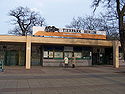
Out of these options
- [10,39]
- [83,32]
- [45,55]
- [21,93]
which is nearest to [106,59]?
[83,32]

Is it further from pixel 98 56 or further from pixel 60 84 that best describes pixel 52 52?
pixel 60 84

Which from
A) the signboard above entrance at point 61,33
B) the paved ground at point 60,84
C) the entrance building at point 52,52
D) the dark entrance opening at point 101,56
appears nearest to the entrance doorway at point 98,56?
the dark entrance opening at point 101,56

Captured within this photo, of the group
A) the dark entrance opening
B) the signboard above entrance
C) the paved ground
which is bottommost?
the paved ground

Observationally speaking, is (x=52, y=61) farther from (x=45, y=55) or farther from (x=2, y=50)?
(x=2, y=50)

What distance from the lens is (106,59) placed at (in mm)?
30219

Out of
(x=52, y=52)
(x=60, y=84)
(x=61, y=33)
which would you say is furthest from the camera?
(x=52, y=52)

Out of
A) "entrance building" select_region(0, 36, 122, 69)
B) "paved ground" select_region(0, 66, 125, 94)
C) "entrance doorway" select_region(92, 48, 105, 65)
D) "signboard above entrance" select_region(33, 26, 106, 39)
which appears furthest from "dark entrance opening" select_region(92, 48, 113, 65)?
"paved ground" select_region(0, 66, 125, 94)

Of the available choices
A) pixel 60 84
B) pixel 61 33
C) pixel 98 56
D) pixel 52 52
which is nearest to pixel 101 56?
pixel 98 56

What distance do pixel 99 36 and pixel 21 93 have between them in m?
18.9

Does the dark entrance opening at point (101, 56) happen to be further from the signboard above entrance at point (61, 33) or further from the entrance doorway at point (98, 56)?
the signboard above entrance at point (61, 33)

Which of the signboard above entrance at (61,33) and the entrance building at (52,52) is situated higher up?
the signboard above entrance at (61,33)

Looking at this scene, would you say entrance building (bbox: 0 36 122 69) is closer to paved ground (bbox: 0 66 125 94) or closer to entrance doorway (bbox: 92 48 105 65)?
entrance doorway (bbox: 92 48 105 65)

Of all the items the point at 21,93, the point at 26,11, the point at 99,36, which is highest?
the point at 26,11

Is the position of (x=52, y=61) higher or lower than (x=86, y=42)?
lower
